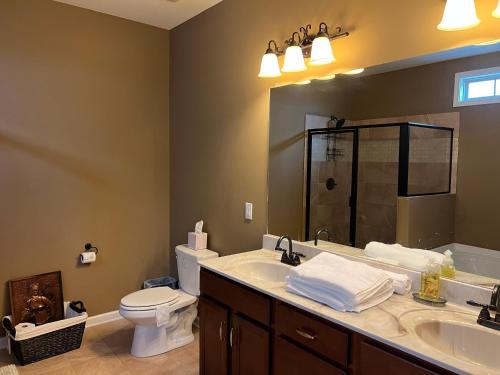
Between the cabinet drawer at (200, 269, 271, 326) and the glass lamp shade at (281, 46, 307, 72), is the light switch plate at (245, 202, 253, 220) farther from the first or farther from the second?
the glass lamp shade at (281, 46, 307, 72)

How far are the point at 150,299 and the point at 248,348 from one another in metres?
1.09

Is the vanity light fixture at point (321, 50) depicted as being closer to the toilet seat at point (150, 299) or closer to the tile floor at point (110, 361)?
the toilet seat at point (150, 299)

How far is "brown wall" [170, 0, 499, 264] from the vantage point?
1.86 m

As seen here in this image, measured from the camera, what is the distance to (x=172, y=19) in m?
3.29

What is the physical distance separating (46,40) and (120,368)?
254cm

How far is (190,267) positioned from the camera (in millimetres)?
3055

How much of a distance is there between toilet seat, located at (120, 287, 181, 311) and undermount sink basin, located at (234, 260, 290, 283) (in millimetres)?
820

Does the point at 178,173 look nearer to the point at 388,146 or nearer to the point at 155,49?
the point at 155,49

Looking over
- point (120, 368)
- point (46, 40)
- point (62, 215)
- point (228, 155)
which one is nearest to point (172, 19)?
point (46, 40)

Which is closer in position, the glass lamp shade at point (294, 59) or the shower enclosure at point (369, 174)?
the shower enclosure at point (369, 174)

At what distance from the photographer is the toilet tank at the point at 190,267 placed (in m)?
3.01

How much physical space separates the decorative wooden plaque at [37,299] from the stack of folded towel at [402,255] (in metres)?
2.51

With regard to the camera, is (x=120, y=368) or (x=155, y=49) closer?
(x=120, y=368)

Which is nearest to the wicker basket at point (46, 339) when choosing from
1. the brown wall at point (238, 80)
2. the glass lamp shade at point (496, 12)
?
the brown wall at point (238, 80)
